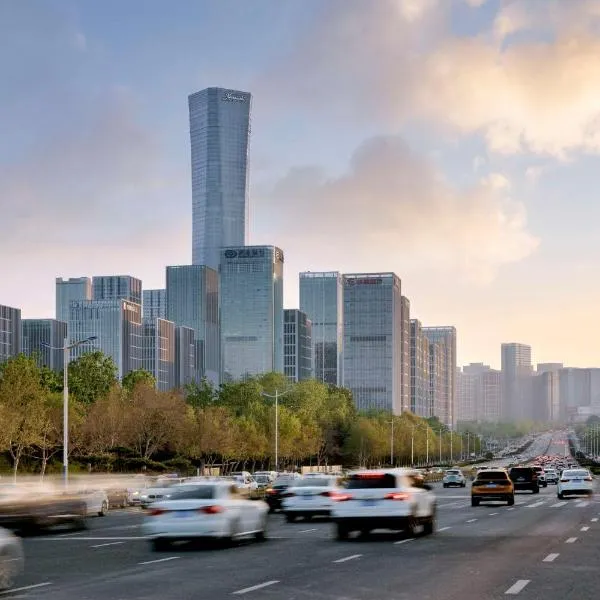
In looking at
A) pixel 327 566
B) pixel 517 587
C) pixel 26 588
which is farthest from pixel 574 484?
pixel 26 588

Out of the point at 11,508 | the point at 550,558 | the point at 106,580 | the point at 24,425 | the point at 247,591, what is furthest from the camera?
the point at 24,425

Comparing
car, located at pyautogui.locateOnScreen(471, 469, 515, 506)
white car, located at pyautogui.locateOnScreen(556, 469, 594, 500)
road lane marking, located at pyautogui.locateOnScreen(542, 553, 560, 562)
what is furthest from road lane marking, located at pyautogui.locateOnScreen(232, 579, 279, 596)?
white car, located at pyautogui.locateOnScreen(556, 469, 594, 500)

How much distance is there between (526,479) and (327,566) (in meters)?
54.7

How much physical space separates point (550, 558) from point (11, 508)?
56.2 feet

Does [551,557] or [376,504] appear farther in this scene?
[376,504]

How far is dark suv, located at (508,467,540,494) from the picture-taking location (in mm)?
74688

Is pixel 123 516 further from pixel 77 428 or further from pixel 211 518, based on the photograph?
pixel 77 428

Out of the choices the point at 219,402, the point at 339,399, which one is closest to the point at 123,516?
the point at 219,402

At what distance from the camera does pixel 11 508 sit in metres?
34.9

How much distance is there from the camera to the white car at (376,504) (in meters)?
29.7

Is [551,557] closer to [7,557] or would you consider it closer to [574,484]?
[7,557]

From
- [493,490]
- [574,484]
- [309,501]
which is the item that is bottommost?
[574,484]

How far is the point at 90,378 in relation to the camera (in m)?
122

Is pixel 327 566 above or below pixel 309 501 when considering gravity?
above
